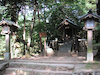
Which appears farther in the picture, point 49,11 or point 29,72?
point 49,11

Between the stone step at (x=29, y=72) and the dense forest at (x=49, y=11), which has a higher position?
the dense forest at (x=49, y=11)

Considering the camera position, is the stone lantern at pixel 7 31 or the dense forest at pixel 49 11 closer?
the stone lantern at pixel 7 31

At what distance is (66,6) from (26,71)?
10.5 metres

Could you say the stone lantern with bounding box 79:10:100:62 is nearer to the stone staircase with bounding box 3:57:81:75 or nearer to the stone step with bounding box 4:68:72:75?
the stone staircase with bounding box 3:57:81:75

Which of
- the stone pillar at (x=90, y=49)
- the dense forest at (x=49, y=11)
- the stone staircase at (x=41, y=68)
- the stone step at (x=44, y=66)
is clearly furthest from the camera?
the dense forest at (x=49, y=11)

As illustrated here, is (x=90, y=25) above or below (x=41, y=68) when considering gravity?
above

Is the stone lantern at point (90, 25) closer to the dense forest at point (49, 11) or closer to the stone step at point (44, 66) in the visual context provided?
the stone step at point (44, 66)

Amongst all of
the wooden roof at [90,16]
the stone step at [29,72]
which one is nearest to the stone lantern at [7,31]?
the stone step at [29,72]

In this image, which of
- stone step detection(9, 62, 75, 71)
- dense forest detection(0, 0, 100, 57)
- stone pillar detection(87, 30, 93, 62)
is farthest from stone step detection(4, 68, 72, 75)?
dense forest detection(0, 0, 100, 57)

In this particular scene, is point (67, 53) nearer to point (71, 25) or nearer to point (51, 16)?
point (71, 25)

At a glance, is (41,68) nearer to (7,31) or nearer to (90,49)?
(90,49)

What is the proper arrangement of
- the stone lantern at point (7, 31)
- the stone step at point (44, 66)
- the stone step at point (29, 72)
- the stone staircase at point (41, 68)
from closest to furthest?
the stone step at point (29, 72) < the stone staircase at point (41, 68) < the stone step at point (44, 66) < the stone lantern at point (7, 31)

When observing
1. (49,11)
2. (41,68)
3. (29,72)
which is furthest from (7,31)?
(49,11)

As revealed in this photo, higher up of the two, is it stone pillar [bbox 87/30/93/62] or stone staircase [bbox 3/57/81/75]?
stone pillar [bbox 87/30/93/62]
